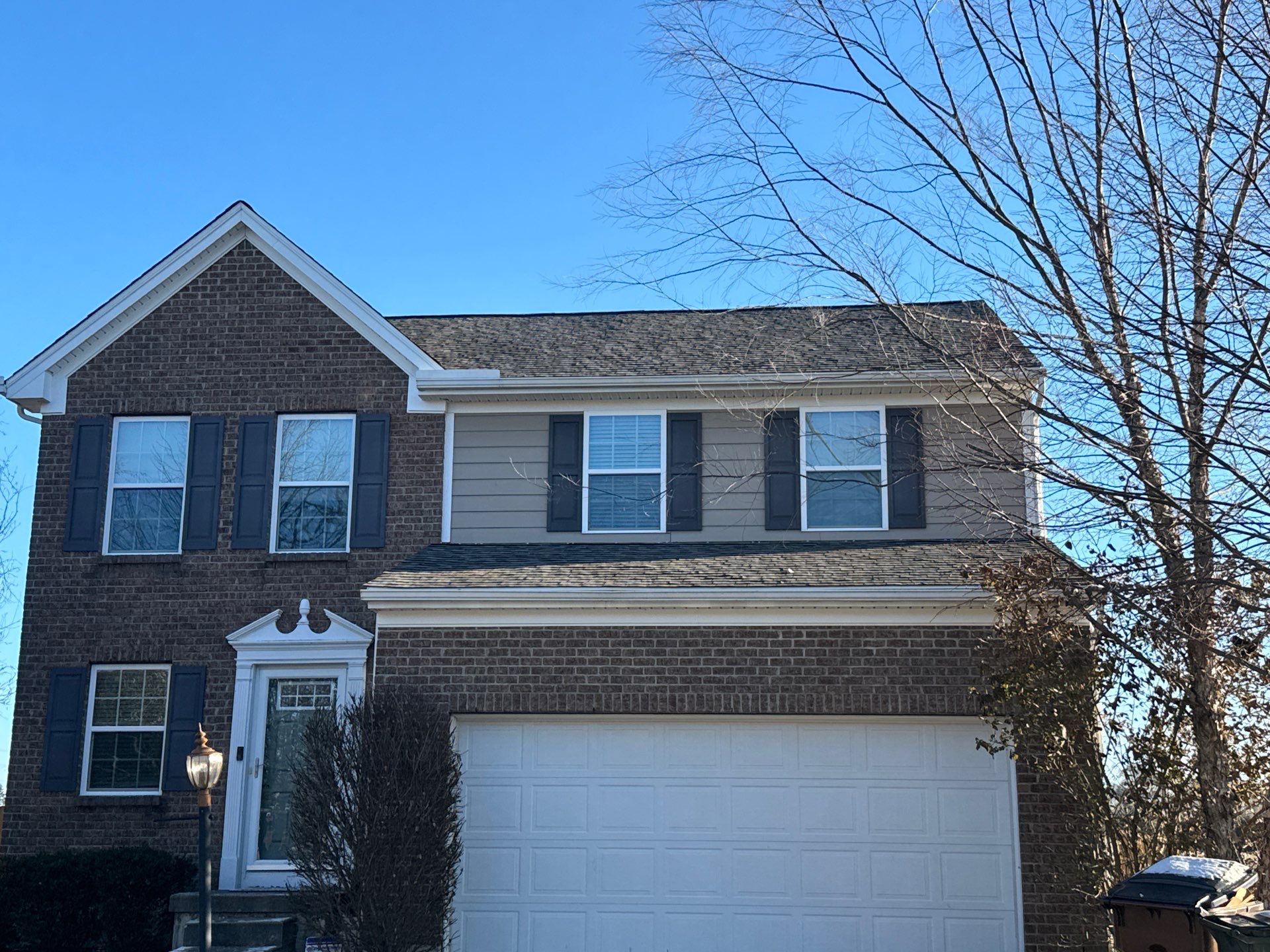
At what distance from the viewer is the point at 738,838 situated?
1213cm

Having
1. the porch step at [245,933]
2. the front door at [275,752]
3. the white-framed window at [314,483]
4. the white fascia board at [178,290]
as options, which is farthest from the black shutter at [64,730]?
the white fascia board at [178,290]

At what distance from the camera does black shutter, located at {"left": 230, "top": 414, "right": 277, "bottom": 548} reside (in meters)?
14.5

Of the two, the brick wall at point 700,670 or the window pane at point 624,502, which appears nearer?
the brick wall at point 700,670

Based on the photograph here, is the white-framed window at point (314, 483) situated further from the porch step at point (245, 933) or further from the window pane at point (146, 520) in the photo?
the porch step at point (245, 933)

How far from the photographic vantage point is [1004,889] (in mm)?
11781

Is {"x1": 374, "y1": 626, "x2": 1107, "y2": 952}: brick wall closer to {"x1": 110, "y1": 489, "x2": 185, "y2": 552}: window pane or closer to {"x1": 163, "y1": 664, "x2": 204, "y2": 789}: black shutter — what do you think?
{"x1": 163, "y1": 664, "x2": 204, "y2": 789}: black shutter

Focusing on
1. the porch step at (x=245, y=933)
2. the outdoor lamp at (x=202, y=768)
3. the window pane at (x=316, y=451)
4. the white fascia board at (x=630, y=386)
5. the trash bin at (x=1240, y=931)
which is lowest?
the porch step at (x=245, y=933)

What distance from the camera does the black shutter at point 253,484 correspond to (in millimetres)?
14484

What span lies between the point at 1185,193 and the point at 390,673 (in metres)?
7.92

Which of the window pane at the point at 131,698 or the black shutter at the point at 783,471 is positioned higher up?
the black shutter at the point at 783,471

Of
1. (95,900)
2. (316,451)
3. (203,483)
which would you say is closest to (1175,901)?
(316,451)

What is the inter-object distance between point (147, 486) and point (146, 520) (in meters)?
0.37

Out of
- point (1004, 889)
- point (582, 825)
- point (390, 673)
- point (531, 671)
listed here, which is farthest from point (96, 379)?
point (1004, 889)

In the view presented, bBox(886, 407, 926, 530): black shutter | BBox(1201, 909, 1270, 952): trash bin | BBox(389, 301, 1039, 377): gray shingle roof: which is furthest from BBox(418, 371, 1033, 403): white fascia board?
BBox(1201, 909, 1270, 952): trash bin
